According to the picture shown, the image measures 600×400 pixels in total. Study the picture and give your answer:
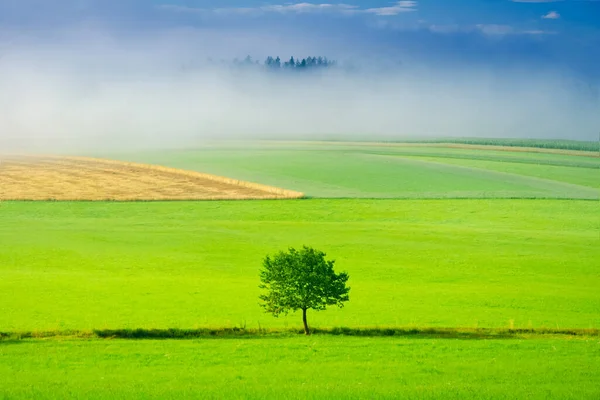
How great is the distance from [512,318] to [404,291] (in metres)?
6.10

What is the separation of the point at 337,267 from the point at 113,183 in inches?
1114

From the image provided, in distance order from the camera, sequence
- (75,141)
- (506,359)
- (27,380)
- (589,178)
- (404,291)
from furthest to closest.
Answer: (75,141), (589,178), (404,291), (506,359), (27,380)

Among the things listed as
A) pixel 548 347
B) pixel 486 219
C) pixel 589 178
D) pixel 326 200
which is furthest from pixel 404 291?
pixel 589 178

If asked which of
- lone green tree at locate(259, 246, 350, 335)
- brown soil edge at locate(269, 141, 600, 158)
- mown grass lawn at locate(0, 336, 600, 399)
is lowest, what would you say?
mown grass lawn at locate(0, 336, 600, 399)

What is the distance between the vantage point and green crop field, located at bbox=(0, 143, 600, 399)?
25.7 metres

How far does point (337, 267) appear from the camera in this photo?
45156mm

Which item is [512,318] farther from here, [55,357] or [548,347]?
[55,357]

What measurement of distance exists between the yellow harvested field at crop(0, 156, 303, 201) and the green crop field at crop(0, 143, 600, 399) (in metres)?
1.86

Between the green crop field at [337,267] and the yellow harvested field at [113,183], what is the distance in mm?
1860

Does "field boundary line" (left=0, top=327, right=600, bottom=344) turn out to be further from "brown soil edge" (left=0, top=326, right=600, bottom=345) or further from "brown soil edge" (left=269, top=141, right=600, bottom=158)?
"brown soil edge" (left=269, top=141, right=600, bottom=158)

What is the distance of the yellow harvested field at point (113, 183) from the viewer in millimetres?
64500

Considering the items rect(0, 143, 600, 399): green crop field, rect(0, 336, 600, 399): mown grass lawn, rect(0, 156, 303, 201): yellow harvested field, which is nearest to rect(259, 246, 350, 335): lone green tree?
rect(0, 143, 600, 399): green crop field

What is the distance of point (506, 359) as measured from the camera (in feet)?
91.4

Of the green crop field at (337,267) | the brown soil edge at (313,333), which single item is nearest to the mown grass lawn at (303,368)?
the green crop field at (337,267)
